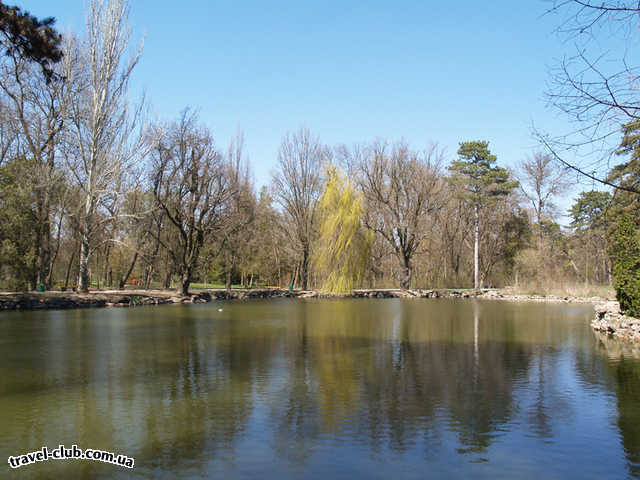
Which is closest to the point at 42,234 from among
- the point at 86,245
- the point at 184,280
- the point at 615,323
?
the point at 86,245

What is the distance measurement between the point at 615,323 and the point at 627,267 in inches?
56.7

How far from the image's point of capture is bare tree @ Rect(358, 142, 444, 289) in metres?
35.9

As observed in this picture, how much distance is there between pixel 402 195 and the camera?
36.7 meters

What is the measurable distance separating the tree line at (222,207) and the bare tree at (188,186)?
8 cm

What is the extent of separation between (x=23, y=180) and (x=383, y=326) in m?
16.7

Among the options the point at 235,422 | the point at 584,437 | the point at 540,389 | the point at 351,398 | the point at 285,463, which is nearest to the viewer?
the point at 285,463

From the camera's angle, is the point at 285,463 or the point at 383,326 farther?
the point at 383,326

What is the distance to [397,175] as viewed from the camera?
120 ft

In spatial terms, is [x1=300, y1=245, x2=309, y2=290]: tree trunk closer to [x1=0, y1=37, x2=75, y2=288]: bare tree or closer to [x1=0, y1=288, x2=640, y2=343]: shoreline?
[x1=0, y1=288, x2=640, y2=343]: shoreline

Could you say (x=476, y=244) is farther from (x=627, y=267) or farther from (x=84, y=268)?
(x=84, y=268)

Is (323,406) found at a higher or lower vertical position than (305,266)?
lower

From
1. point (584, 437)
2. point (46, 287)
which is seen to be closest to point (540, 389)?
point (584, 437)

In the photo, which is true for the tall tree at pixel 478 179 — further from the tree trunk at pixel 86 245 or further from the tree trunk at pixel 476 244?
the tree trunk at pixel 86 245

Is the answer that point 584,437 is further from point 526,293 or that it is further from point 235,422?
point 526,293
